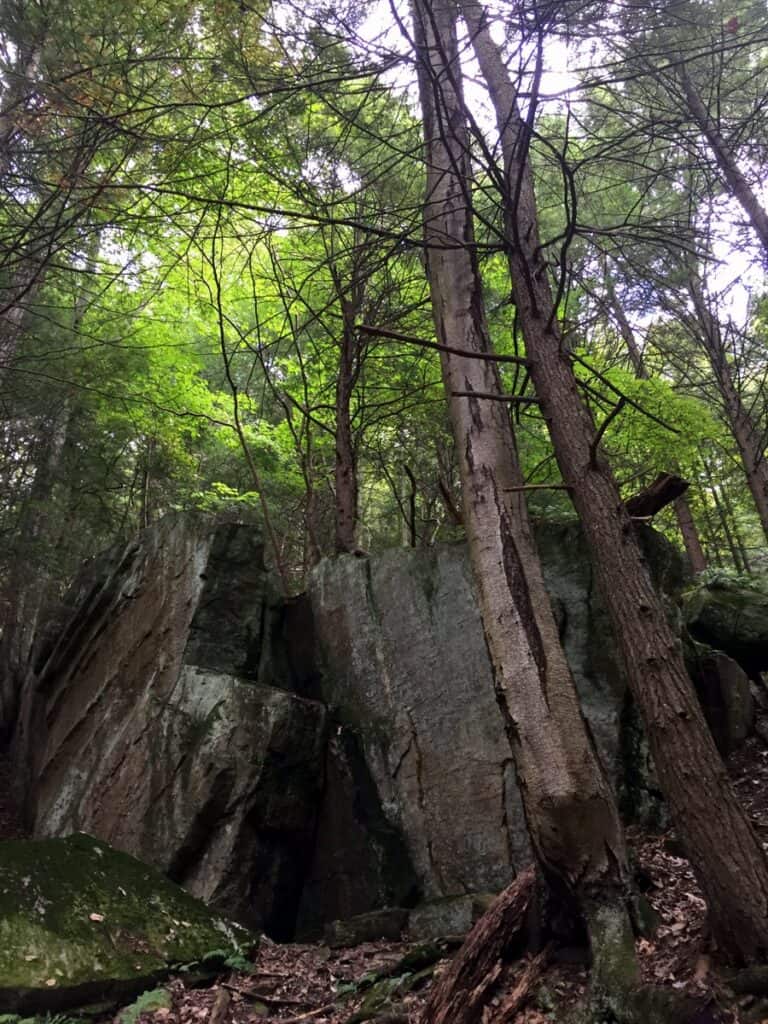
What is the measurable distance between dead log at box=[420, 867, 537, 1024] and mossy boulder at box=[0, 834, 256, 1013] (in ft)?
5.76

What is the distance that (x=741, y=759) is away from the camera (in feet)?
19.2

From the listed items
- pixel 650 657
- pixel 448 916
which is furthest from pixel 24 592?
pixel 650 657

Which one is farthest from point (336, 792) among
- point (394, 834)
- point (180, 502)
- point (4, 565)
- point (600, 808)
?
point (180, 502)

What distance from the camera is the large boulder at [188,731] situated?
510 centimetres

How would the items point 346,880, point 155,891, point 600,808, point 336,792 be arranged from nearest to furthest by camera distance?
point 600,808
point 155,891
point 346,880
point 336,792

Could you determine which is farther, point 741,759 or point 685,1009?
point 741,759

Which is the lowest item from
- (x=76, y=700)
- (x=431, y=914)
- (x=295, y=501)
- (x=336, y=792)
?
(x=431, y=914)

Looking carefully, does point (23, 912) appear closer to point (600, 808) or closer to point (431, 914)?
point (431, 914)

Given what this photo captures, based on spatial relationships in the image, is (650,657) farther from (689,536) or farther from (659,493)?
(689,536)

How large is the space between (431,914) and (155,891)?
198cm

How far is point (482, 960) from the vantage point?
322cm

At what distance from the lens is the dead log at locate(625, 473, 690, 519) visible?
14.8 ft

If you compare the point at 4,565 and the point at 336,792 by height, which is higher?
the point at 4,565

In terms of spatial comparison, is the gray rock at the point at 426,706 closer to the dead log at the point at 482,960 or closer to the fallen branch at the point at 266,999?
the dead log at the point at 482,960
